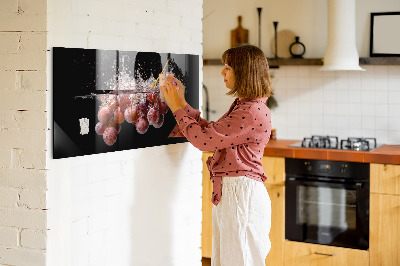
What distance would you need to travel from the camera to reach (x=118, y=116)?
263 centimetres

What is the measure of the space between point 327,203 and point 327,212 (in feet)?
0.23

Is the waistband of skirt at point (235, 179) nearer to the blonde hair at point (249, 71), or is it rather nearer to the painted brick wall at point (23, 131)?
the blonde hair at point (249, 71)

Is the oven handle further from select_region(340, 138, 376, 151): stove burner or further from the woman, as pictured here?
the woman

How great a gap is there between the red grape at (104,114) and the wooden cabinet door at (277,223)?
210cm

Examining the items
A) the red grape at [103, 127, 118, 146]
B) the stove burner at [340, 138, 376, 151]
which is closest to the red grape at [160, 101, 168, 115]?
the red grape at [103, 127, 118, 146]

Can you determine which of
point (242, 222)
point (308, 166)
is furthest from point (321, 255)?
point (242, 222)

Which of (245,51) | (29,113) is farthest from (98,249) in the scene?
(245,51)

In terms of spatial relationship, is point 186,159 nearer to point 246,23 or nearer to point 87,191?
point 87,191

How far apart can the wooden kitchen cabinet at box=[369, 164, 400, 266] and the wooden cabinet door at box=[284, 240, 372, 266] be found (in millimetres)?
113

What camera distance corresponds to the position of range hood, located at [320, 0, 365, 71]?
4465 mm

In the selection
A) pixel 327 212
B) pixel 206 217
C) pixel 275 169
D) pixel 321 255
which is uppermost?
pixel 275 169

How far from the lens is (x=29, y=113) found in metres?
2.29

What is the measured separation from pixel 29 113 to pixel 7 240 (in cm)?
52

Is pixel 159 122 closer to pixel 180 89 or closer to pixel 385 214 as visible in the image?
pixel 180 89
